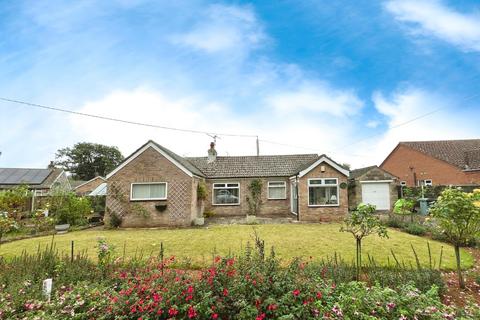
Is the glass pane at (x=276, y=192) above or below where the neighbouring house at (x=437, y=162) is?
below

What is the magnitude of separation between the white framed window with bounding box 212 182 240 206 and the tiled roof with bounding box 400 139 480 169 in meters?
24.9

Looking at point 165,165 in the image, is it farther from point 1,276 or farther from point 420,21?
point 420,21

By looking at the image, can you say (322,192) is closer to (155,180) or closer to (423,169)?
(155,180)

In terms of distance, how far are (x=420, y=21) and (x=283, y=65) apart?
5873 mm

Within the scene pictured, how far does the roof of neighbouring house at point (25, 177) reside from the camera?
28.3m

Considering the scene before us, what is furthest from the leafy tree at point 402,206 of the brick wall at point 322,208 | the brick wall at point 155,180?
the brick wall at point 155,180

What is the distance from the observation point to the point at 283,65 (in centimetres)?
1291

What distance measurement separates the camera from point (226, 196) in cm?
2022

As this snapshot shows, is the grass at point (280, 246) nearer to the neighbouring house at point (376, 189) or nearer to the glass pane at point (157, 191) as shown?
the glass pane at point (157, 191)

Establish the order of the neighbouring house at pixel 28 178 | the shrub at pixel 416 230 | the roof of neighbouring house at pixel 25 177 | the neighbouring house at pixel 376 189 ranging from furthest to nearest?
1. the roof of neighbouring house at pixel 25 177
2. the neighbouring house at pixel 28 178
3. the neighbouring house at pixel 376 189
4. the shrub at pixel 416 230

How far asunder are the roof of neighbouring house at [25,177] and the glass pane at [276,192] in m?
27.9

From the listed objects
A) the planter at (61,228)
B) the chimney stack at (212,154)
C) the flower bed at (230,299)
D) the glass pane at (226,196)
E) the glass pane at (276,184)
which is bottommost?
the planter at (61,228)

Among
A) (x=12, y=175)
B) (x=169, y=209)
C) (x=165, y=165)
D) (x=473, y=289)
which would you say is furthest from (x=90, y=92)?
(x=12, y=175)

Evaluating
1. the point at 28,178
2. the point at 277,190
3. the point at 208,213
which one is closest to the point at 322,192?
the point at 277,190
